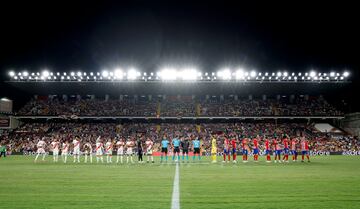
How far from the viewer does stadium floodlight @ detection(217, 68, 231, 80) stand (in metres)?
60.2

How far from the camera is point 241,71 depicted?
2367 inches

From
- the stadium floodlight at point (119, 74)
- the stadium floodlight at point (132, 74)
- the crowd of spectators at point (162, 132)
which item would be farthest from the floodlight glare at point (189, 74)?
the stadium floodlight at point (119, 74)

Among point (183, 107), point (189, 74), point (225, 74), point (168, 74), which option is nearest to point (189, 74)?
point (189, 74)

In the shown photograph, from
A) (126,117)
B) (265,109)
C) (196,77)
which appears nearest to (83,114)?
(126,117)

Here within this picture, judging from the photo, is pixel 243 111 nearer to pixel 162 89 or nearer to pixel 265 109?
pixel 265 109

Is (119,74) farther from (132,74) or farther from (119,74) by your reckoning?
(132,74)

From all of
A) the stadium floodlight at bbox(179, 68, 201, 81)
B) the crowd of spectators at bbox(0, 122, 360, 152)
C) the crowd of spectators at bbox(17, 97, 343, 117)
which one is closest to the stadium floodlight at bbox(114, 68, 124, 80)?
the crowd of spectators at bbox(17, 97, 343, 117)

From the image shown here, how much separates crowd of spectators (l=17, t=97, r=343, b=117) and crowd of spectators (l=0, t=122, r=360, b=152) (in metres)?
2.28

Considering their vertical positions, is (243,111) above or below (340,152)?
above

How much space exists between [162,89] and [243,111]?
16.5 m

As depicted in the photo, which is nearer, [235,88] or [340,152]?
[340,152]

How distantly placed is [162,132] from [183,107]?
844 cm

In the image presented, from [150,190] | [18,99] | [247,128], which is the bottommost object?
[150,190]

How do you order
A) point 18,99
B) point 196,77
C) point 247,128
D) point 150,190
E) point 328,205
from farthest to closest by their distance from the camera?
point 18,99 < point 247,128 < point 196,77 < point 150,190 < point 328,205
